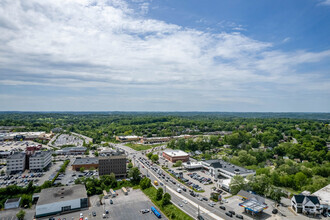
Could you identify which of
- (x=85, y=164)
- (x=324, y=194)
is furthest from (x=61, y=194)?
(x=324, y=194)

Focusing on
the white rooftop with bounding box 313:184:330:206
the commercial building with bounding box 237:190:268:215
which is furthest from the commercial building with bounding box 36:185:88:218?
the white rooftop with bounding box 313:184:330:206

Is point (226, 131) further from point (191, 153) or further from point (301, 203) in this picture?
point (301, 203)

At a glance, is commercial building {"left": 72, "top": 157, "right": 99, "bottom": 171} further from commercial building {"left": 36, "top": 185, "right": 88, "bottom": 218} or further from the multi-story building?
commercial building {"left": 36, "top": 185, "right": 88, "bottom": 218}

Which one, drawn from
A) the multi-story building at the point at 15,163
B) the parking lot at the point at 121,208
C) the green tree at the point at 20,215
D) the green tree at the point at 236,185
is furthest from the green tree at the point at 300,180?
the multi-story building at the point at 15,163

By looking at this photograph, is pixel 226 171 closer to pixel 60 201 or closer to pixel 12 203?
pixel 60 201

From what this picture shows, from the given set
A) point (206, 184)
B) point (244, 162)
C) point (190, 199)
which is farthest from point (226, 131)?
point (190, 199)
